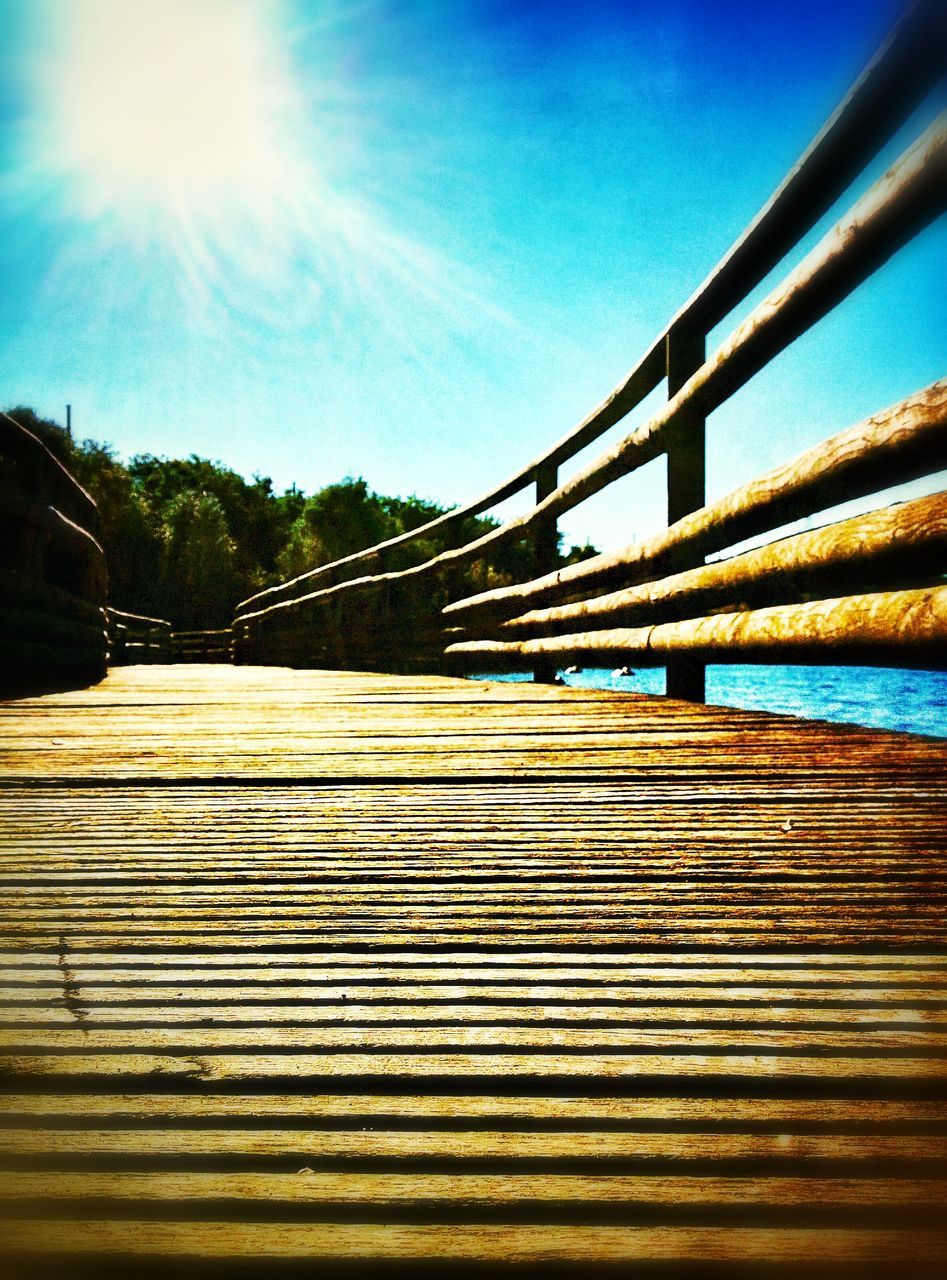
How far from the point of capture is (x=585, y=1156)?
22.7 inches

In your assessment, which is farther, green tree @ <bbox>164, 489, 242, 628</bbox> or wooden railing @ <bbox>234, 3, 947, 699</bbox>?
green tree @ <bbox>164, 489, 242, 628</bbox>

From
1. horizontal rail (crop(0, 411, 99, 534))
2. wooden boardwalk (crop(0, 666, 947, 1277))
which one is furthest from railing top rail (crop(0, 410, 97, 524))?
wooden boardwalk (crop(0, 666, 947, 1277))

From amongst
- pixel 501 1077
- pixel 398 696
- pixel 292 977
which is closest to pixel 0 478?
pixel 398 696

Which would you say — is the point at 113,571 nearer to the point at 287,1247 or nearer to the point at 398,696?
the point at 398,696

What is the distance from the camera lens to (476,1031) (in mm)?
741

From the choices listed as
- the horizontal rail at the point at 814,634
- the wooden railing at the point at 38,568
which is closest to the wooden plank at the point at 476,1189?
the horizontal rail at the point at 814,634

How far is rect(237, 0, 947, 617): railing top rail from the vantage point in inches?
63.7

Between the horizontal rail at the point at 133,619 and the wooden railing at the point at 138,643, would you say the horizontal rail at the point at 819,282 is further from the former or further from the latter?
the wooden railing at the point at 138,643

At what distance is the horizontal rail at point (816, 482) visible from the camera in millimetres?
1430

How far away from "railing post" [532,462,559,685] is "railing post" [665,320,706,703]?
4.75 feet

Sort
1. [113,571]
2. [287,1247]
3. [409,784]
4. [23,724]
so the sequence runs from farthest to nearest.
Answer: [113,571] → [23,724] → [409,784] → [287,1247]

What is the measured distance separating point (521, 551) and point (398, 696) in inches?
1957

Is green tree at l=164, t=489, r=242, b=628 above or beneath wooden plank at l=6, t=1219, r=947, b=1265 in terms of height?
above

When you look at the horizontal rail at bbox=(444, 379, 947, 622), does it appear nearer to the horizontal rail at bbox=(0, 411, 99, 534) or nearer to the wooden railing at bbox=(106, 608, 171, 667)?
the horizontal rail at bbox=(0, 411, 99, 534)
